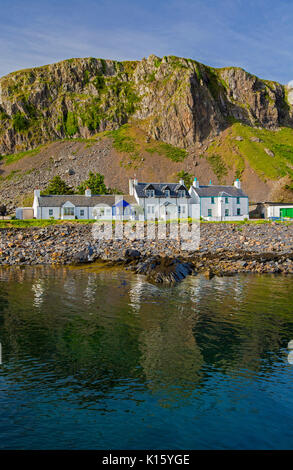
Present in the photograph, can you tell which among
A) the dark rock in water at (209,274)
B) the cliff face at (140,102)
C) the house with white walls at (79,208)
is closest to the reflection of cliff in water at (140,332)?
the dark rock in water at (209,274)

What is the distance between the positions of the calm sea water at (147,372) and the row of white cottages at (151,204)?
5536 centimetres

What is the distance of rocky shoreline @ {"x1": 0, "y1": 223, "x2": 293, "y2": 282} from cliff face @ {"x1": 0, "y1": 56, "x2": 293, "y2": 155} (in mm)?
119831

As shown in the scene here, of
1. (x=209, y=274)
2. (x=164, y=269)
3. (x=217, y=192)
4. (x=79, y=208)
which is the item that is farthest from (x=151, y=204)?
(x=209, y=274)

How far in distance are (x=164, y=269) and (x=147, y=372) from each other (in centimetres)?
2082

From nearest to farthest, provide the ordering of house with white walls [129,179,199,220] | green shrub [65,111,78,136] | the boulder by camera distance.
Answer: house with white walls [129,179,199,220]
the boulder
green shrub [65,111,78,136]

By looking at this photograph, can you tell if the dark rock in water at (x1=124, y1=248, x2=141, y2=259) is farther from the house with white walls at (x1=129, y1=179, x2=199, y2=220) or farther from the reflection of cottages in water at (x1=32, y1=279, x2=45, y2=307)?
the house with white walls at (x1=129, y1=179, x2=199, y2=220)

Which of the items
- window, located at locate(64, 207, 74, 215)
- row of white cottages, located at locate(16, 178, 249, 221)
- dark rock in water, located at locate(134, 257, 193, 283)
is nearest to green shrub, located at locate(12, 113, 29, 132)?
row of white cottages, located at locate(16, 178, 249, 221)

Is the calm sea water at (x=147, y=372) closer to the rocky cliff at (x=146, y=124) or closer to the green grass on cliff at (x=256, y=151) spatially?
the rocky cliff at (x=146, y=124)

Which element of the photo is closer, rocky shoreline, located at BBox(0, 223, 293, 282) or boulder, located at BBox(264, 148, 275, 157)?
rocky shoreline, located at BBox(0, 223, 293, 282)

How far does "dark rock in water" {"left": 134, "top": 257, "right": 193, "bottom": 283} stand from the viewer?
33.7 metres

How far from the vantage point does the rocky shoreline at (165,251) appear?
37.2 metres

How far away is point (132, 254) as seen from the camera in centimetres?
4412

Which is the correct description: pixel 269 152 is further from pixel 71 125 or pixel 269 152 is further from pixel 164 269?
pixel 164 269

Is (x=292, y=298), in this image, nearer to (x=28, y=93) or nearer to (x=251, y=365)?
(x=251, y=365)
